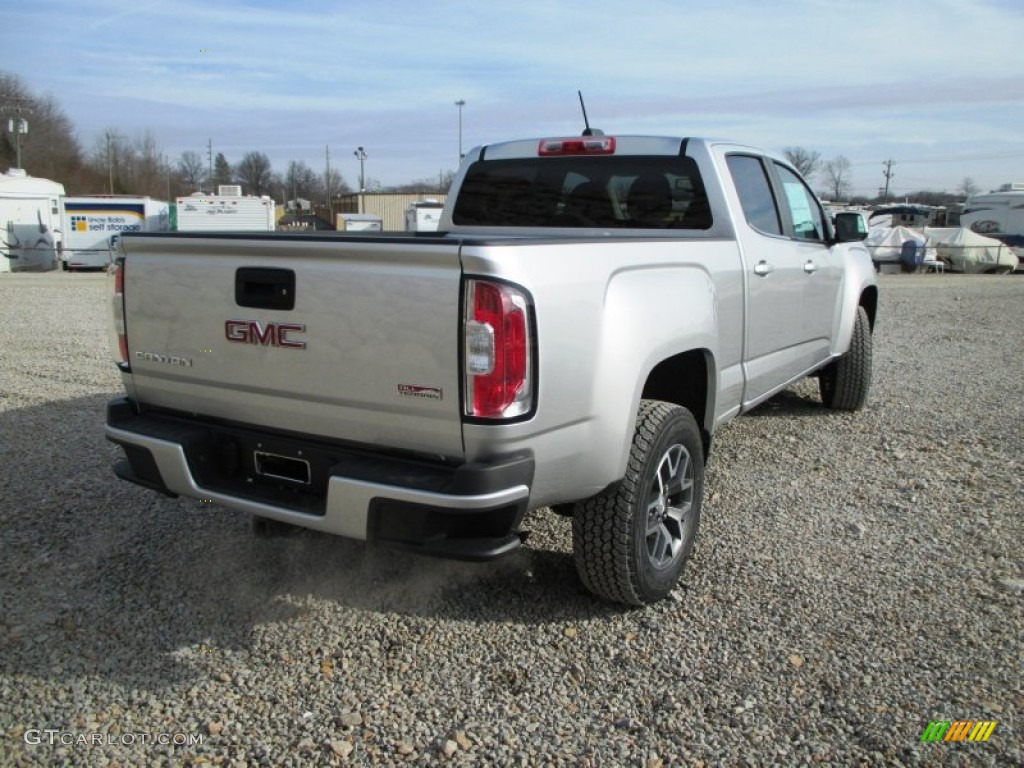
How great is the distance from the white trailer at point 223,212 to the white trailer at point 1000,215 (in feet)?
90.2

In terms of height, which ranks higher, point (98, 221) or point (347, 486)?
point (98, 221)

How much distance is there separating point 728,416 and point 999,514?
1586mm

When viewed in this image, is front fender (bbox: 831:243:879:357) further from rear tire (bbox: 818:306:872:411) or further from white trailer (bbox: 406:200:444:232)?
white trailer (bbox: 406:200:444:232)

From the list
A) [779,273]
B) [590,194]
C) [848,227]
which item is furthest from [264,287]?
[848,227]

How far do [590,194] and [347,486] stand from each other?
2543 millimetres

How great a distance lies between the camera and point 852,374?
6.28 m

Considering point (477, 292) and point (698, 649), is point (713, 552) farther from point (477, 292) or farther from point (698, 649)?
point (477, 292)

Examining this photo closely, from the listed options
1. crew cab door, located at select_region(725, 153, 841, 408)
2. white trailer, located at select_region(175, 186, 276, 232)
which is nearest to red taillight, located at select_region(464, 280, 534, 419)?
crew cab door, located at select_region(725, 153, 841, 408)

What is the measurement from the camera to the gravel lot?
253cm

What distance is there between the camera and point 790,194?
5148 mm

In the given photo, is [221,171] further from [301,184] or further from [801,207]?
[801,207]

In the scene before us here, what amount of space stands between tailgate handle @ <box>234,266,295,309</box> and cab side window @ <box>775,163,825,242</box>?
131 inches

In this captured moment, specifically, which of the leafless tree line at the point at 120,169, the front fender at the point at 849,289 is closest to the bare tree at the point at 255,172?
the leafless tree line at the point at 120,169

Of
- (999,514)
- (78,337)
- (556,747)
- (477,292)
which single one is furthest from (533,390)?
(78,337)
